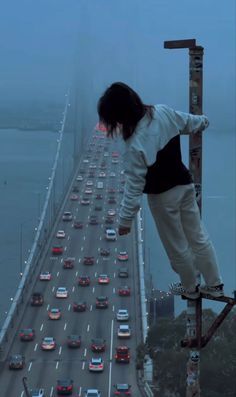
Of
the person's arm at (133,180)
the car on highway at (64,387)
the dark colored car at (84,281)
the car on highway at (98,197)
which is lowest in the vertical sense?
the car on highway at (98,197)

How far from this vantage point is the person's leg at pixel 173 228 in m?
1.18

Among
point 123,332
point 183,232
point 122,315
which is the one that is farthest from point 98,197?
point 183,232

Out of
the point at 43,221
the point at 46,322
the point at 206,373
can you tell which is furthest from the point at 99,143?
the point at 206,373

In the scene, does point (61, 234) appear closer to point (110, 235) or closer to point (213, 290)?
point (110, 235)

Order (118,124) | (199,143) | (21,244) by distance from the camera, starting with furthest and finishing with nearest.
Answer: (21,244) → (199,143) → (118,124)

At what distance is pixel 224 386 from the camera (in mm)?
6336

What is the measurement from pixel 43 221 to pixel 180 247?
16.4 m

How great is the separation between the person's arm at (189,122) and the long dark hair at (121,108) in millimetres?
73

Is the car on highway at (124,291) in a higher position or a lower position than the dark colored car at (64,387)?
lower

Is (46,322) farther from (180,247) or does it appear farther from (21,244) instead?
(180,247)

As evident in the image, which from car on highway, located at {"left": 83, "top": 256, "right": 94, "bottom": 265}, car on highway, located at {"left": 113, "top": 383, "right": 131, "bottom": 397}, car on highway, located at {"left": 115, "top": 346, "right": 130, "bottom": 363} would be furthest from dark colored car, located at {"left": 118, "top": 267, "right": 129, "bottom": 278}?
car on highway, located at {"left": 113, "top": 383, "right": 131, "bottom": 397}

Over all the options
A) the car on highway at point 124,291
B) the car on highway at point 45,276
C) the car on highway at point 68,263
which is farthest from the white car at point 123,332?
the car on highway at point 68,263

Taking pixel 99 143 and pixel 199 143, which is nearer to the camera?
pixel 199 143

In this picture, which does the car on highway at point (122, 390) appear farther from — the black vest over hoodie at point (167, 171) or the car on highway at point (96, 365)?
the black vest over hoodie at point (167, 171)
